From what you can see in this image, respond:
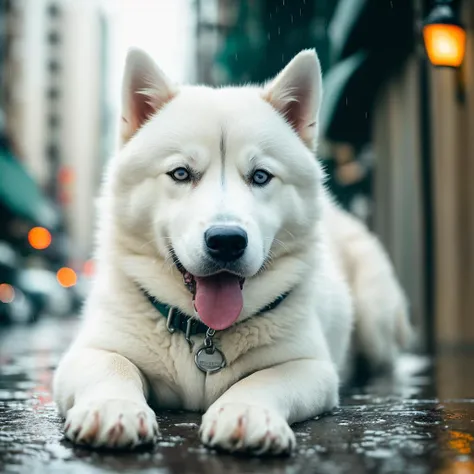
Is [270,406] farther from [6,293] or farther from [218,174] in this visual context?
[6,293]

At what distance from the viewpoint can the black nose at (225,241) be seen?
284 cm

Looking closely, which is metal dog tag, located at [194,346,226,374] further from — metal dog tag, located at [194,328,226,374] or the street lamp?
the street lamp

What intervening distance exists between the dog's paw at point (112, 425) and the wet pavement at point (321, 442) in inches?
1.6

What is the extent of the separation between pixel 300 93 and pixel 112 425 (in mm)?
1909

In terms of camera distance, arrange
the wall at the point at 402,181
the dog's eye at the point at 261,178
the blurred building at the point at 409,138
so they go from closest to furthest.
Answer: the dog's eye at the point at 261,178, the blurred building at the point at 409,138, the wall at the point at 402,181

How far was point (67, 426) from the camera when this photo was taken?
8.52 feet

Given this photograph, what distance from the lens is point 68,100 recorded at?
104 meters

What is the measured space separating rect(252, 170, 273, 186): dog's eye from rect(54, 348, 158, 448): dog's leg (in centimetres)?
89

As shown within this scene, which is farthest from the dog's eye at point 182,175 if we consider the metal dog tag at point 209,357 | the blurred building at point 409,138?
the blurred building at point 409,138

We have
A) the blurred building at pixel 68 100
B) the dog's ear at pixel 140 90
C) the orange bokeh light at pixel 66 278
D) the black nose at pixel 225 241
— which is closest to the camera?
the black nose at pixel 225 241

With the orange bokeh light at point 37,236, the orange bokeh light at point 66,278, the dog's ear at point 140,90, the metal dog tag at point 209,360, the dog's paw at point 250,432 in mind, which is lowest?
the dog's paw at point 250,432

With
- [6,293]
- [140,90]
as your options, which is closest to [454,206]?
[140,90]

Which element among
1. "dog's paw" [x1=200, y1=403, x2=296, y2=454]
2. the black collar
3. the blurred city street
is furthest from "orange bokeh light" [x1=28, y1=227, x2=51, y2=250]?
"dog's paw" [x1=200, y1=403, x2=296, y2=454]

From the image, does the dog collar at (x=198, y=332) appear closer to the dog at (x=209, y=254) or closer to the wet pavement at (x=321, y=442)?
the dog at (x=209, y=254)
